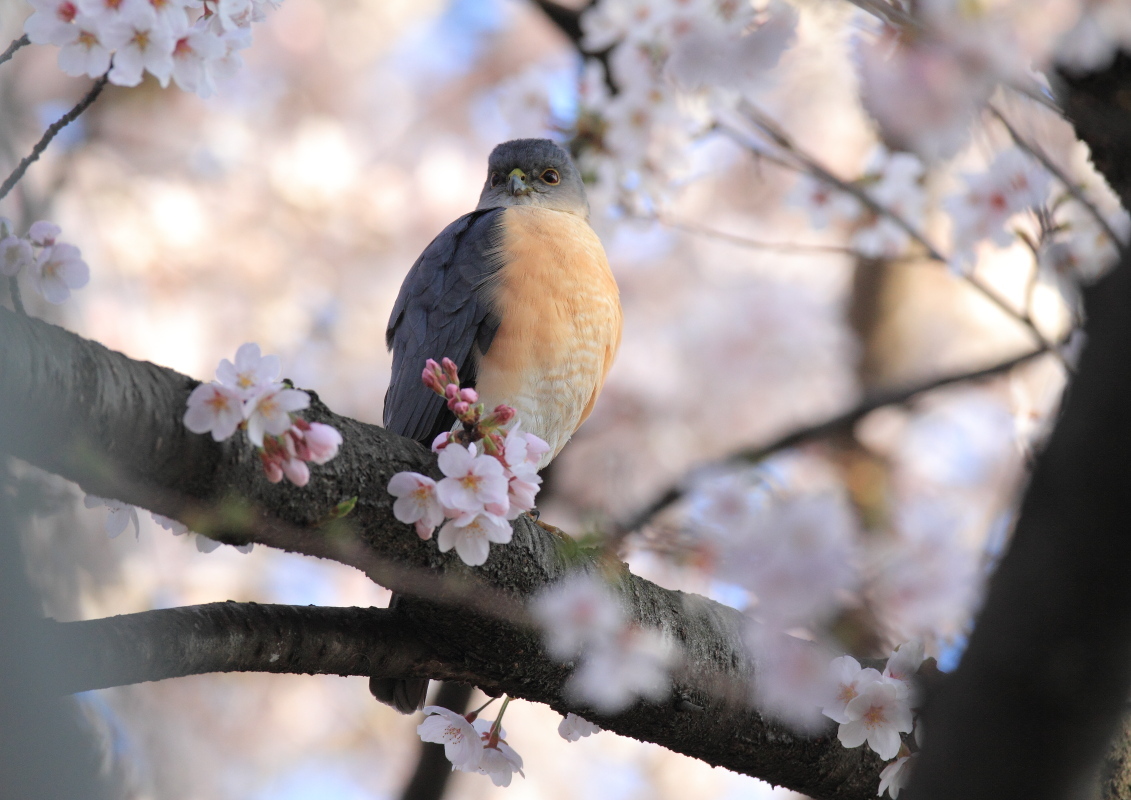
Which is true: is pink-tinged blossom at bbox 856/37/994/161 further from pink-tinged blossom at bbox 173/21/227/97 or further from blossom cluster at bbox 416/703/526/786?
blossom cluster at bbox 416/703/526/786

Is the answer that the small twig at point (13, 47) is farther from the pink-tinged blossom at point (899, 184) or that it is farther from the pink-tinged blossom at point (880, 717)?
the pink-tinged blossom at point (899, 184)

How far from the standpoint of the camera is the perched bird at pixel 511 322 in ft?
10.3

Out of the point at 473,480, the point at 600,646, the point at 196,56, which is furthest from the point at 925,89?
the point at 196,56

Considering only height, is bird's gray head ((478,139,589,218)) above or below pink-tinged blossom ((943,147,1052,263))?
above

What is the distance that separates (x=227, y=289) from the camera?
808 centimetres

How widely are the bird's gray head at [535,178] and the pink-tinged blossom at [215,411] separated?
261cm

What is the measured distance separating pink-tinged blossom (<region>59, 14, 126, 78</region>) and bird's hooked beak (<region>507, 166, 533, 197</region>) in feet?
7.29

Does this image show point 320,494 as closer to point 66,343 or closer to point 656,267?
point 66,343

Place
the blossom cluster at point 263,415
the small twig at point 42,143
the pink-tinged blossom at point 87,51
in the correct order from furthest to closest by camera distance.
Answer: the pink-tinged blossom at point 87,51 < the small twig at point 42,143 < the blossom cluster at point 263,415

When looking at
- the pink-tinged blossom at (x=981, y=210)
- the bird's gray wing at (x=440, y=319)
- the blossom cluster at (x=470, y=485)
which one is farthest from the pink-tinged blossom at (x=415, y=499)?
the pink-tinged blossom at (x=981, y=210)

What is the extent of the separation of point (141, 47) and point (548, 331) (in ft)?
5.09

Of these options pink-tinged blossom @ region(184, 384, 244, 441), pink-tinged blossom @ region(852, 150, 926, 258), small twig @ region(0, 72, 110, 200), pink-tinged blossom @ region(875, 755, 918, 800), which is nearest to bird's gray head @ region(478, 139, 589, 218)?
pink-tinged blossom @ region(852, 150, 926, 258)

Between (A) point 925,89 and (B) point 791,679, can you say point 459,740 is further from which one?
(A) point 925,89

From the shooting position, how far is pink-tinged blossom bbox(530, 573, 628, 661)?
7.02ft
